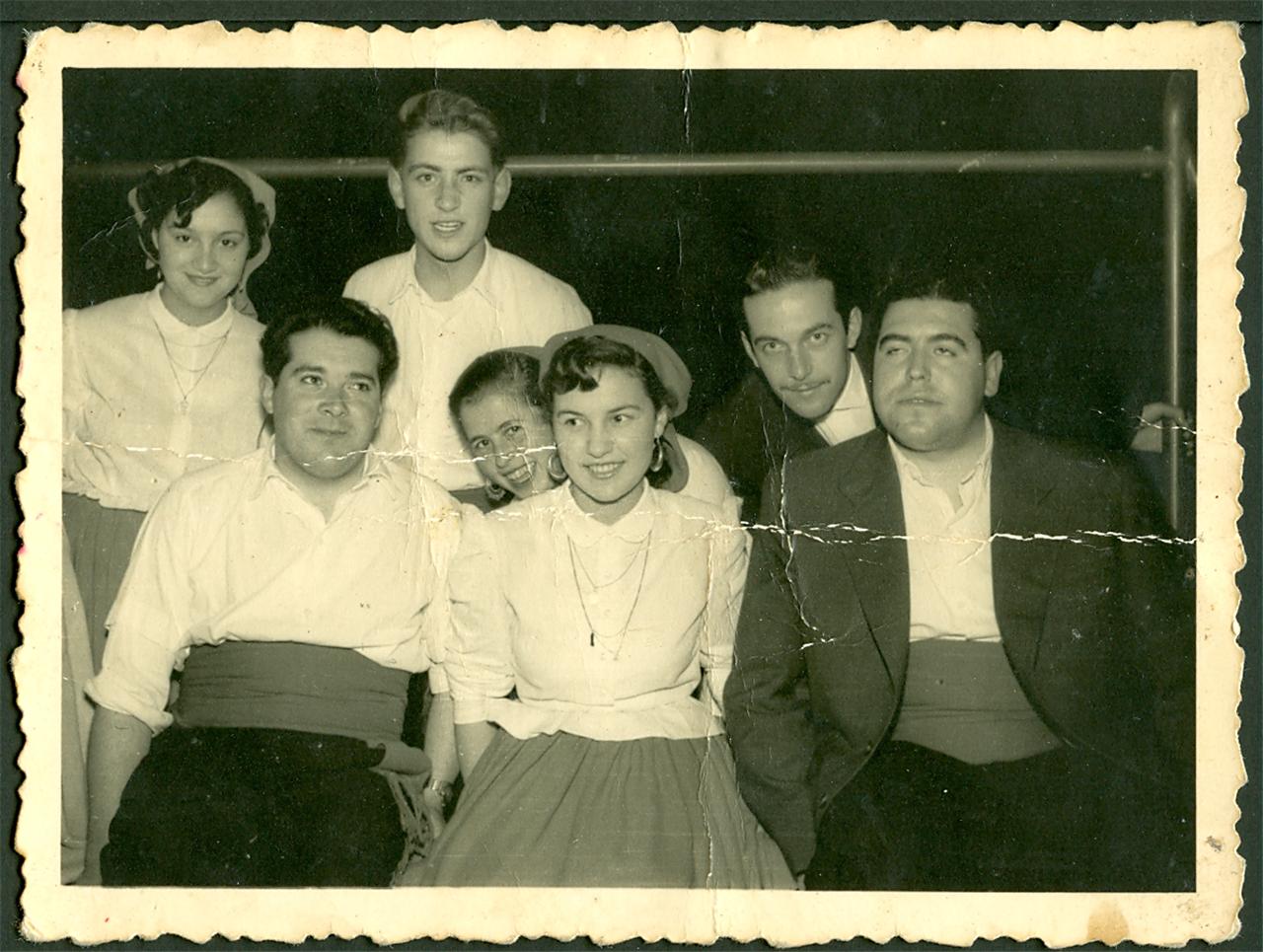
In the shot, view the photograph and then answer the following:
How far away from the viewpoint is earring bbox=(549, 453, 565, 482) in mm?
2420

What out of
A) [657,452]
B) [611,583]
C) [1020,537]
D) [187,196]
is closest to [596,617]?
[611,583]

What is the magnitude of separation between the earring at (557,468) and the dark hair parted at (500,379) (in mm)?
104

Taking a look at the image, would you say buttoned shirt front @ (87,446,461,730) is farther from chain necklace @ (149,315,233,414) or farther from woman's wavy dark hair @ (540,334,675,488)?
woman's wavy dark hair @ (540,334,675,488)

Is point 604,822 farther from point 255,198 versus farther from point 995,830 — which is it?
point 255,198

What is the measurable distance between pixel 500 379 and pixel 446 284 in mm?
204

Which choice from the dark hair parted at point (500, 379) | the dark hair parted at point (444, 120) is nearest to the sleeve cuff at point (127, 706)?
the dark hair parted at point (500, 379)

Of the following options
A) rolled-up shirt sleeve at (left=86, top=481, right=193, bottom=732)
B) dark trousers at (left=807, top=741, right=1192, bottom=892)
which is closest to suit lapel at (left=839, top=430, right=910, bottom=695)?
dark trousers at (left=807, top=741, right=1192, bottom=892)

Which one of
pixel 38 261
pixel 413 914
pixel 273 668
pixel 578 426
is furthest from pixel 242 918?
pixel 38 261

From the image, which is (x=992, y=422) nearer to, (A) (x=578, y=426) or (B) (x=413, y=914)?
(A) (x=578, y=426)

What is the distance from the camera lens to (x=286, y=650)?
7.88ft

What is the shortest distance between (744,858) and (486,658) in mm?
589

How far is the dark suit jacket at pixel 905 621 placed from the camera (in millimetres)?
2410

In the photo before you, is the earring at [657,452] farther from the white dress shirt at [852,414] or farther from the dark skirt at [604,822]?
the dark skirt at [604,822]

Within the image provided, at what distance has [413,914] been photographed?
2.42 meters
